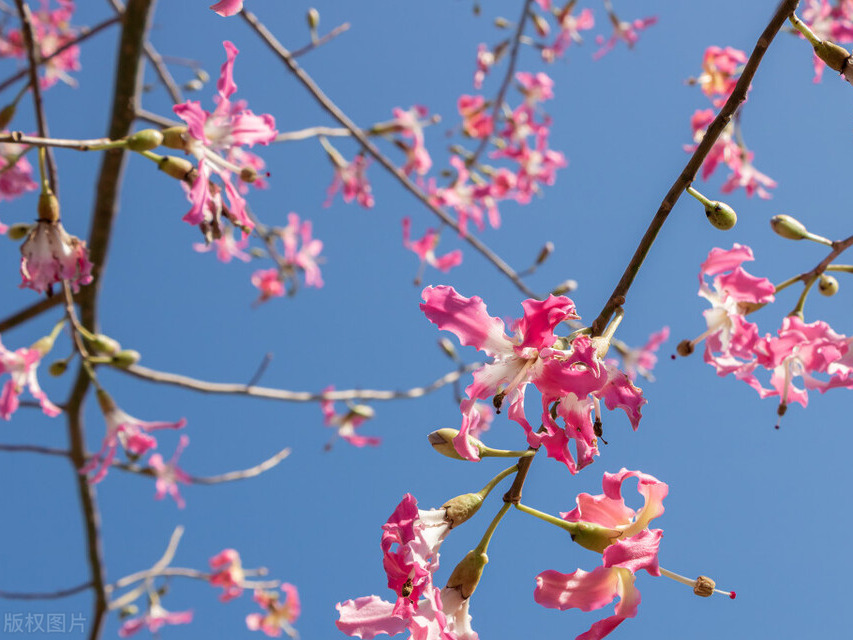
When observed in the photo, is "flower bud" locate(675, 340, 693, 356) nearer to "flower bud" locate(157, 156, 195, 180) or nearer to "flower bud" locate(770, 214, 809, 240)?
"flower bud" locate(770, 214, 809, 240)

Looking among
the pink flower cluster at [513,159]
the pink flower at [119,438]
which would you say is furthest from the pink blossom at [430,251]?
the pink flower at [119,438]

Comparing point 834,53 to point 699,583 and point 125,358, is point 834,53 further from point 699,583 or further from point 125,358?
point 125,358

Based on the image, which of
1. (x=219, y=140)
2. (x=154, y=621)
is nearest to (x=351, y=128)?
(x=219, y=140)

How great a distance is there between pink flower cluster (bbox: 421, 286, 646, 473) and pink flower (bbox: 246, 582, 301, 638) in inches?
162

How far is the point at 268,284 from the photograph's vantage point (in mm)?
4469

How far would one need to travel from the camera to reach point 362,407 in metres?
2.94

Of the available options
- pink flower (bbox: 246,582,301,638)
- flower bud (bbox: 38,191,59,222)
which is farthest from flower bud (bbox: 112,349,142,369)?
pink flower (bbox: 246,582,301,638)

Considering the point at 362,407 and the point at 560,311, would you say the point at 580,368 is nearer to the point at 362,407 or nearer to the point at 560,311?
the point at 560,311

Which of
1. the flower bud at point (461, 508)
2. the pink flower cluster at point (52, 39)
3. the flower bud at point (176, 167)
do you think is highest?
the pink flower cluster at point (52, 39)

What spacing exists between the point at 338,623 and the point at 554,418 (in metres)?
0.44

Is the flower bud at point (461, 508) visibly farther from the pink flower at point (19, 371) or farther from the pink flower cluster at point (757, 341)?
the pink flower at point (19, 371)

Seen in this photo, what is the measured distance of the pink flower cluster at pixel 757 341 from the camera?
4.68 feet

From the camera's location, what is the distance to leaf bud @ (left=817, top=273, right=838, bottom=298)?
4.74 ft

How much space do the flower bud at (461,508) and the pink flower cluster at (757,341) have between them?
702mm
